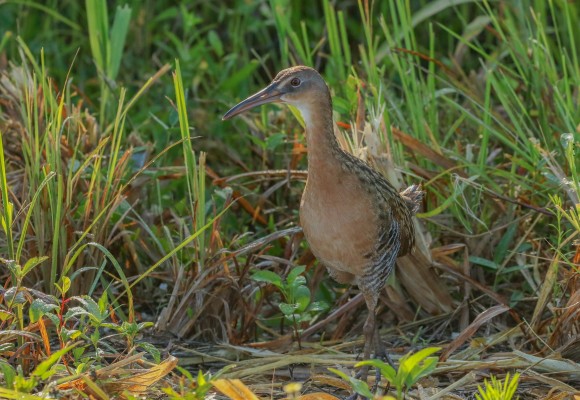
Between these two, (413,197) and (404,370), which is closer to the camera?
(404,370)

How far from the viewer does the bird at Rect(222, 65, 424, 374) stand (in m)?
3.71

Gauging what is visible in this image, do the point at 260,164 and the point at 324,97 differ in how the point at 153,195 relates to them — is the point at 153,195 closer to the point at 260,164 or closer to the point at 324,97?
the point at 260,164

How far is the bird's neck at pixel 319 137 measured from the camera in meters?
3.70

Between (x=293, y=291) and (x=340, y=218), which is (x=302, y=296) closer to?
(x=293, y=291)

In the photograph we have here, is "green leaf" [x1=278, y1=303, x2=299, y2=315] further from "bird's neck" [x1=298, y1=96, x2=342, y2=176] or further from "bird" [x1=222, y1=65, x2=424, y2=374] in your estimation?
"bird's neck" [x1=298, y1=96, x2=342, y2=176]

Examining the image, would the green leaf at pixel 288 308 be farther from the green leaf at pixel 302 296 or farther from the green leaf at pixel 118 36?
→ the green leaf at pixel 118 36

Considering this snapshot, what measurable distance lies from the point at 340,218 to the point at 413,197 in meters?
0.50

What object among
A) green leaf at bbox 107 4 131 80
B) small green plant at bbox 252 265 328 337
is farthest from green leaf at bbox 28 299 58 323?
green leaf at bbox 107 4 131 80

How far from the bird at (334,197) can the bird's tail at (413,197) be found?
0.69 ft

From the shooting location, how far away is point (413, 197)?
4102 millimetres

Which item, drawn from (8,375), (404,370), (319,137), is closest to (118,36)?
(319,137)

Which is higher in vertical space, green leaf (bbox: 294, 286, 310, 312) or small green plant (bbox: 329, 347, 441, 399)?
small green plant (bbox: 329, 347, 441, 399)

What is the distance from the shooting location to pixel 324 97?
12.4 feet

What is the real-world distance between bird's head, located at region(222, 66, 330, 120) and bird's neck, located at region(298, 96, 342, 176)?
0.06ft
